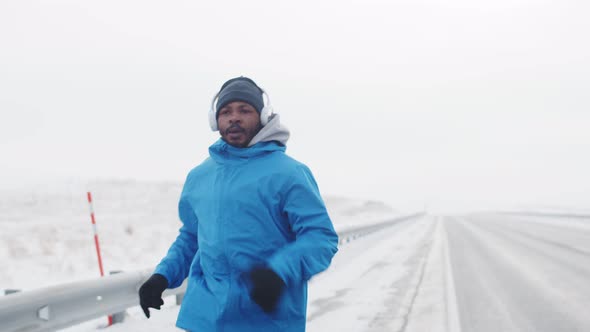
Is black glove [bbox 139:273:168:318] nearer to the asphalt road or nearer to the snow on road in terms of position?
the snow on road

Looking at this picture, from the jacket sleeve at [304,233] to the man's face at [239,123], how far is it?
30 centimetres

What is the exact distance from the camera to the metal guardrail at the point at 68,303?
4.23 metres

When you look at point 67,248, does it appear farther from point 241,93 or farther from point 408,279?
point 241,93

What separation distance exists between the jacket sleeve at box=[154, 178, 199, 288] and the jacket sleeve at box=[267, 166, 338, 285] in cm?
57

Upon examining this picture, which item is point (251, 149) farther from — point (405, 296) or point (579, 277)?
point (579, 277)

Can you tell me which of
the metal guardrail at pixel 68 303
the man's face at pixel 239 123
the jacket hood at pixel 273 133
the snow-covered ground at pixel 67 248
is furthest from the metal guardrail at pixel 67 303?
the jacket hood at pixel 273 133

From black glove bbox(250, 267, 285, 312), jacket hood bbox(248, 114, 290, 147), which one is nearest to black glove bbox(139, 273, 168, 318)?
black glove bbox(250, 267, 285, 312)

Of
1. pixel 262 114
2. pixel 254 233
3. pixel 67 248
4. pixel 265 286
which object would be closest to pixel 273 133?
pixel 262 114

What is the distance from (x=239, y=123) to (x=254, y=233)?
498 millimetres

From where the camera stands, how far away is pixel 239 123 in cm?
230

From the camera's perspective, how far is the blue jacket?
2.10 metres

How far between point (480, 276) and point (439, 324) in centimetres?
439

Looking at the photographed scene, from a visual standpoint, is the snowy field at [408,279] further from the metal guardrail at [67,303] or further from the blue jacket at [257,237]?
the blue jacket at [257,237]

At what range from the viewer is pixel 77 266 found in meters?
12.1
